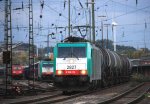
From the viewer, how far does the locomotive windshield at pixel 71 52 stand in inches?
1198

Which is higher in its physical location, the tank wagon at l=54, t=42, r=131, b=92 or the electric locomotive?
the tank wagon at l=54, t=42, r=131, b=92

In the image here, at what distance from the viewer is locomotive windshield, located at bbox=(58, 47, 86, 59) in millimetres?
30422

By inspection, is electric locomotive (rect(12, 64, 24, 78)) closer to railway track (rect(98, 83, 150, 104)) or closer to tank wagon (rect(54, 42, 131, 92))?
tank wagon (rect(54, 42, 131, 92))

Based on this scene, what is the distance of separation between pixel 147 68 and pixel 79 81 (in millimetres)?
61124

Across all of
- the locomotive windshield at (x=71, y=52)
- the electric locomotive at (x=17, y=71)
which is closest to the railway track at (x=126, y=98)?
the locomotive windshield at (x=71, y=52)

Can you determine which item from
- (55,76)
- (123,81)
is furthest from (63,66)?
(123,81)

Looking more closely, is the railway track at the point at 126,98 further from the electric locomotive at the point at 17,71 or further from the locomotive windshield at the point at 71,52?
the electric locomotive at the point at 17,71

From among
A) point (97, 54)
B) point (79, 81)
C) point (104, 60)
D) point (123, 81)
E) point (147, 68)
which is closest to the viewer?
point (79, 81)

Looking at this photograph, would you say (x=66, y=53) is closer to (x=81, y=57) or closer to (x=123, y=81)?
(x=81, y=57)

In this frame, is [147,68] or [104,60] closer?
[104,60]

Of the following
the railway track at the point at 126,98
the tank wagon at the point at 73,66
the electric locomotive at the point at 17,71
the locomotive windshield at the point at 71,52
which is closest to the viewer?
the railway track at the point at 126,98

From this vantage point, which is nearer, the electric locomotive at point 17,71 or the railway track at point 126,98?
the railway track at point 126,98

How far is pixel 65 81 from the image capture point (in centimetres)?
3017

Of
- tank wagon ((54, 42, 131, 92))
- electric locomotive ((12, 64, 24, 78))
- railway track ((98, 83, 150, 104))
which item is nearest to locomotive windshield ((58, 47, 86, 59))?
tank wagon ((54, 42, 131, 92))
